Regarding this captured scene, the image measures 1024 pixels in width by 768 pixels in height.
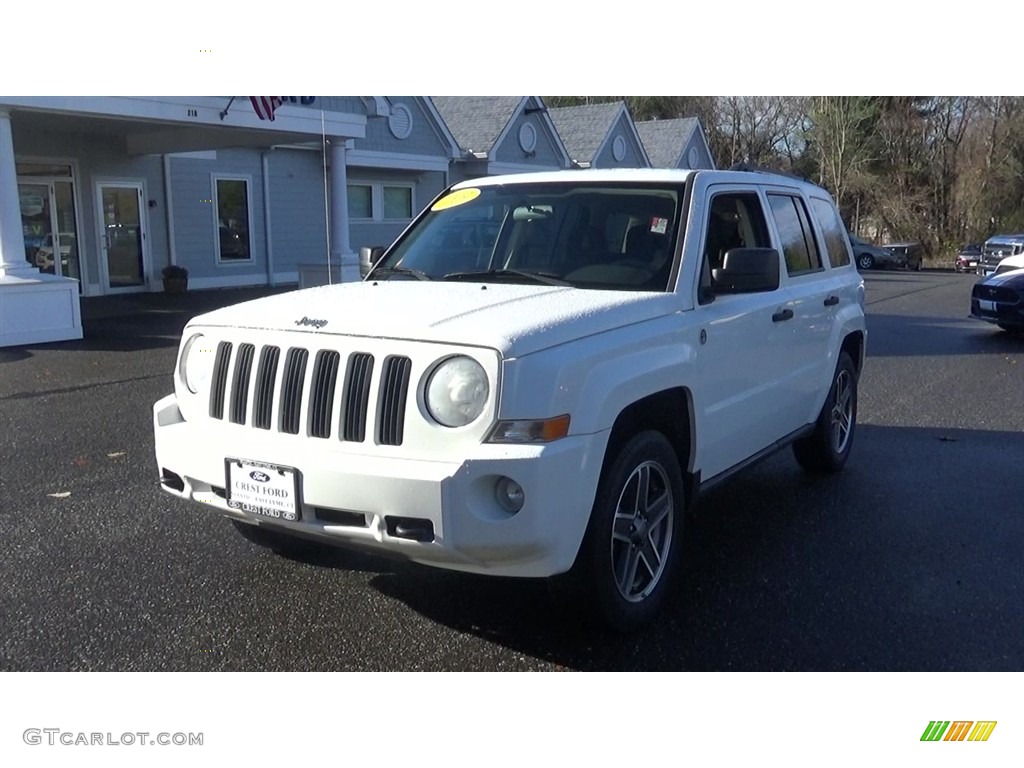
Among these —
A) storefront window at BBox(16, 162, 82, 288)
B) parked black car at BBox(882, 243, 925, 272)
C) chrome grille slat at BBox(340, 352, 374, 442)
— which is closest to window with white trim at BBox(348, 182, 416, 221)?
storefront window at BBox(16, 162, 82, 288)

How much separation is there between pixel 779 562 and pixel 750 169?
7.50 feet

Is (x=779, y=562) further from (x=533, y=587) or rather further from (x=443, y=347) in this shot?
(x=443, y=347)

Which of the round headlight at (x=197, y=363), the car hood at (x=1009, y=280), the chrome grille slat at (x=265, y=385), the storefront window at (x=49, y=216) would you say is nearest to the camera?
the chrome grille slat at (x=265, y=385)

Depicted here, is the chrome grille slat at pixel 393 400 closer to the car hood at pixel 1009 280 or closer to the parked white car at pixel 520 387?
the parked white car at pixel 520 387

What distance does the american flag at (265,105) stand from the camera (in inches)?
615

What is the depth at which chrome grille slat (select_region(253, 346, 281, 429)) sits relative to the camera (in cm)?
384

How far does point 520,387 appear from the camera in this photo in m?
3.39

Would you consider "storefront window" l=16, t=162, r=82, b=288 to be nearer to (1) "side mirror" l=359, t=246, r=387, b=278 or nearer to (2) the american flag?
(2) the american flag

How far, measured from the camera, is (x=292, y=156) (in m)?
22.8

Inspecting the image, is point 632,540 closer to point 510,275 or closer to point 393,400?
point 393,400

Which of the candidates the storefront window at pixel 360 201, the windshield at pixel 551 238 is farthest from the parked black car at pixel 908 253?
the windshield at pixel 551 238

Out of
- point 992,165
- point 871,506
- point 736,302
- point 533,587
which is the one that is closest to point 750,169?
point 736,302
